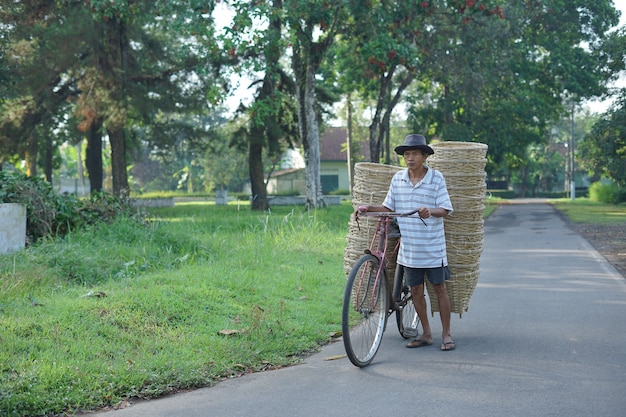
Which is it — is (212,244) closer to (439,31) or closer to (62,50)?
(62,50)

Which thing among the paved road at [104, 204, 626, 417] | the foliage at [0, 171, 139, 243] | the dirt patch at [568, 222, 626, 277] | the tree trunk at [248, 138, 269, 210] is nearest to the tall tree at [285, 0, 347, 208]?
the tree trunk at [248, 138, 269, 210]

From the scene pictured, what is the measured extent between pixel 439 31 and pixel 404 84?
13.2 ft

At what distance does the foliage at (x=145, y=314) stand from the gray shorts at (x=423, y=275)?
1124mm

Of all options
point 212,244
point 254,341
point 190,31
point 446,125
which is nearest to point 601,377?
point 254,341

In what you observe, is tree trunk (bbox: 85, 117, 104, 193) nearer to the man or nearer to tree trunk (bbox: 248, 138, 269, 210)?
tree trunk (bbox: 248, 138, 269, 210)

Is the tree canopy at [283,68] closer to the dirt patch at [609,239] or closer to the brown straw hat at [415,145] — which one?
the dirt patch at [609,239]

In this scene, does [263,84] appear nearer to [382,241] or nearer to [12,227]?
[12,227]

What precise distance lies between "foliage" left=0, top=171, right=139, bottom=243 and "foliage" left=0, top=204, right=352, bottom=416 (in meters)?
0.51

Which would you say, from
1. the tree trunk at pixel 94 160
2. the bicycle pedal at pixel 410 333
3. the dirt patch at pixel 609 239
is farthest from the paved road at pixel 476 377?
the tree trunk at pixel 94 160

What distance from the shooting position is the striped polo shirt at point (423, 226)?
7.12 metres

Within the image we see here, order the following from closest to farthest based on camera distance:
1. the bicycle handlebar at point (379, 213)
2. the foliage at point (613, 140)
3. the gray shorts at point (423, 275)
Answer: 1. the bicycle handlebar at point (379, 213)
2. the gray shorts at point (423, 275)
3. the foliage at point (613, 140)

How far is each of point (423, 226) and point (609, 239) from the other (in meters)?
14.5

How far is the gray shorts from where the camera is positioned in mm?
7207

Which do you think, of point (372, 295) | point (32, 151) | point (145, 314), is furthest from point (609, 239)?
point (32, 151)
